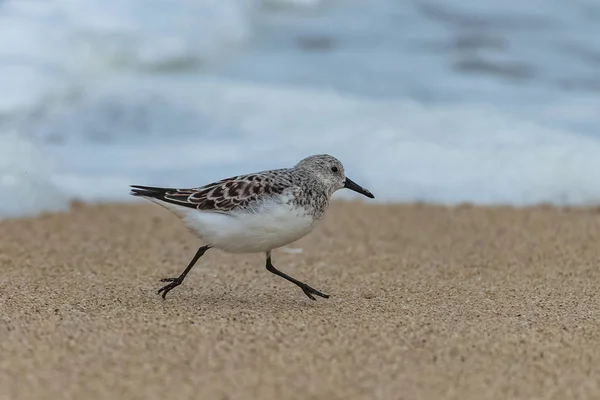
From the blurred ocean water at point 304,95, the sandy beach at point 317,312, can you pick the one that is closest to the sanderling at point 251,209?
the sandy beach at point 317,312

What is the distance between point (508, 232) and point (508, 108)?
2904mm

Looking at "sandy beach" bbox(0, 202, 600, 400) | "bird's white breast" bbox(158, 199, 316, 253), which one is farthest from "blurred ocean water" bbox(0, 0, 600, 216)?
"bird's white breast" bbox(158, 199, 316, 253)

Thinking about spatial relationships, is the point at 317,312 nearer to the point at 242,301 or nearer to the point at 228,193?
the point at 242,301

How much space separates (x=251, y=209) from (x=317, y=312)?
0.47 meters

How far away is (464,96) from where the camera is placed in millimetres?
8242

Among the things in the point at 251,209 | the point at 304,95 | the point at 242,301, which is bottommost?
the point at 242,301

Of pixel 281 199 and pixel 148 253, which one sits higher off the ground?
pixel 281 199

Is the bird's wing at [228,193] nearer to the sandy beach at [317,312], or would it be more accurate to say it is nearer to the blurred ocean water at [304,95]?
the sandy beach at [317,312]

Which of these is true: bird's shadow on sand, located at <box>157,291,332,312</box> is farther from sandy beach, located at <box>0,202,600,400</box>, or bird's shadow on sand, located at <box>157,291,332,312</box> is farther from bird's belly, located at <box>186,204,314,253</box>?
bird's belly, located at <box>186,204,314,253</box>

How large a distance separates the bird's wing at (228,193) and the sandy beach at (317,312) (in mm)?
389

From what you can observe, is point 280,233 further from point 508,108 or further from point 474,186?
point 508,108

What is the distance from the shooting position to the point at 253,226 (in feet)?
Answer: 11.3

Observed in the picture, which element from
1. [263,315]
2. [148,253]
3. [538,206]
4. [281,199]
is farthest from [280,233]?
[538,206]

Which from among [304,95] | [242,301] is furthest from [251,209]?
[304,95]
